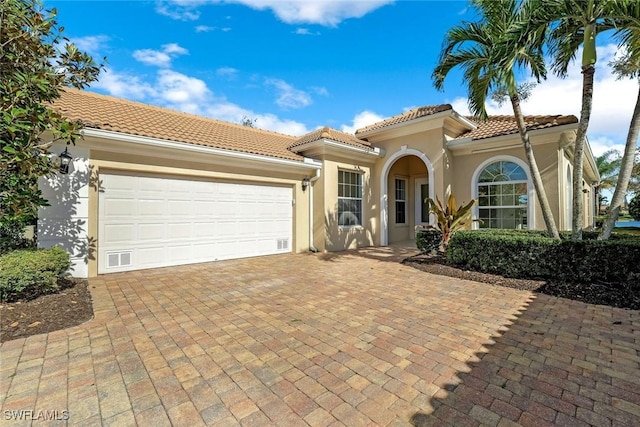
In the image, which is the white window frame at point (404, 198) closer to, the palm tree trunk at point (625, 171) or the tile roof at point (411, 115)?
the tile roof at point (411, 115)

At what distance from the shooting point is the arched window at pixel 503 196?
32.8 feet

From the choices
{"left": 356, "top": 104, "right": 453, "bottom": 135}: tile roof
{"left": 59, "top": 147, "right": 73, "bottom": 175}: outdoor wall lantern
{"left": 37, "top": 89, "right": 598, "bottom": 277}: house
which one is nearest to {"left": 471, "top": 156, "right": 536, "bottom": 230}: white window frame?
{"left": 37, "top": 89, "right": 598, "bottom": 277}: house

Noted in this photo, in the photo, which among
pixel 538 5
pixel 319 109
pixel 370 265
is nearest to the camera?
pixel 538 5

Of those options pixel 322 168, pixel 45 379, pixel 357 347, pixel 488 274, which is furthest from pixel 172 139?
pixel 488 274

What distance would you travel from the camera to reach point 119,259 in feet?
23.9

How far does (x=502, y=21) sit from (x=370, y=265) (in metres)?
7.05

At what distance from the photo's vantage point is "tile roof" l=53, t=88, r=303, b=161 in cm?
758

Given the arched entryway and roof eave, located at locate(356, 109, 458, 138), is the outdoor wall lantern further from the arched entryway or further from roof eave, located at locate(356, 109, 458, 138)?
the arched entryway

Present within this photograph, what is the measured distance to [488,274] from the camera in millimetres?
7148

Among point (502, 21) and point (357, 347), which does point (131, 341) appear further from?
point (502, 21)

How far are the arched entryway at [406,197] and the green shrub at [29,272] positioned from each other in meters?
10.6

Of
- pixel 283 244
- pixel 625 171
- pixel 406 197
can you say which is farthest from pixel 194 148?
pixel 625 171

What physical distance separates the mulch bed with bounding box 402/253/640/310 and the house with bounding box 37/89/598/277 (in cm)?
409

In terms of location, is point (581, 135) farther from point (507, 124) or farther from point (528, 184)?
point (507, 124)
